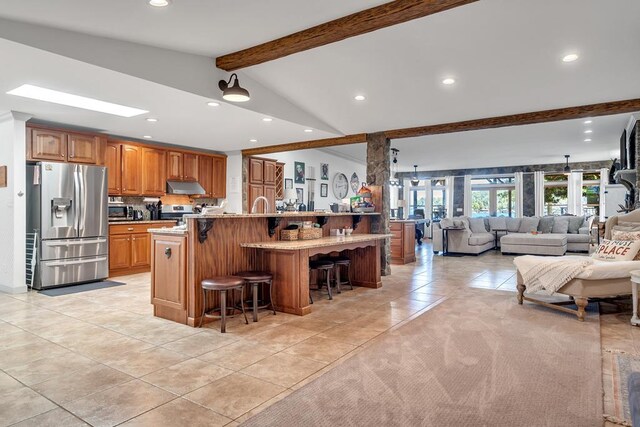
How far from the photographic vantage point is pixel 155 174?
7.31 m

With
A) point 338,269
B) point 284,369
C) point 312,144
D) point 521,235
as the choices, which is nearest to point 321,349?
point 284,369

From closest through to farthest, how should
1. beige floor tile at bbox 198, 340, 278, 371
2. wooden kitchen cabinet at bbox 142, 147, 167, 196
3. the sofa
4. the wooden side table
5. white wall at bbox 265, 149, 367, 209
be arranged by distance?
1. beige floor tile at bbox 198, 340, 278, 371
2. the wooden side table
3. wooden kitchen cabinet at bbox 142, 147, 167, 196
4. the sofa
5. white wall at bbox 265, 149, 367, 209

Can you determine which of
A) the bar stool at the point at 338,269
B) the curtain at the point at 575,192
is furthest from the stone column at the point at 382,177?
the curtain at the point at 575,192

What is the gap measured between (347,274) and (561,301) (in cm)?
275

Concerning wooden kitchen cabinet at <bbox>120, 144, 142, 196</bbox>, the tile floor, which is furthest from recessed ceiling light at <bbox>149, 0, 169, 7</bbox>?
wooden kitchen cabinet at <bbox>120, 144, 142, 196</bbox>

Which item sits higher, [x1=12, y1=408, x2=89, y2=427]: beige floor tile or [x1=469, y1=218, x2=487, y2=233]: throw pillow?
[x1=469, y1=218, x2=487, y2=233]: throw pillow

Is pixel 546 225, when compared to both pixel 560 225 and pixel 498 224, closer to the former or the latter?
pixel 560 225

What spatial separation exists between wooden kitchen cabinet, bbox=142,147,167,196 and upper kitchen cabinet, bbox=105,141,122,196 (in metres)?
0.44

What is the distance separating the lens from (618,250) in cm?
463

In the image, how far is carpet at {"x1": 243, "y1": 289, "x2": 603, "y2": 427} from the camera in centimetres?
213

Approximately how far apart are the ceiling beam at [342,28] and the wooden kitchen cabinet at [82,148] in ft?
10.2

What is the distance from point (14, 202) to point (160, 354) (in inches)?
150

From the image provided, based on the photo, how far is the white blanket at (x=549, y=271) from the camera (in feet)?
13.3

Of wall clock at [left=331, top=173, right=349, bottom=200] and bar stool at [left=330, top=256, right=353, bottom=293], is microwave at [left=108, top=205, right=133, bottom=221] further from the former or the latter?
wall clock at [left=331, top=173, right=349, bottom=200]
